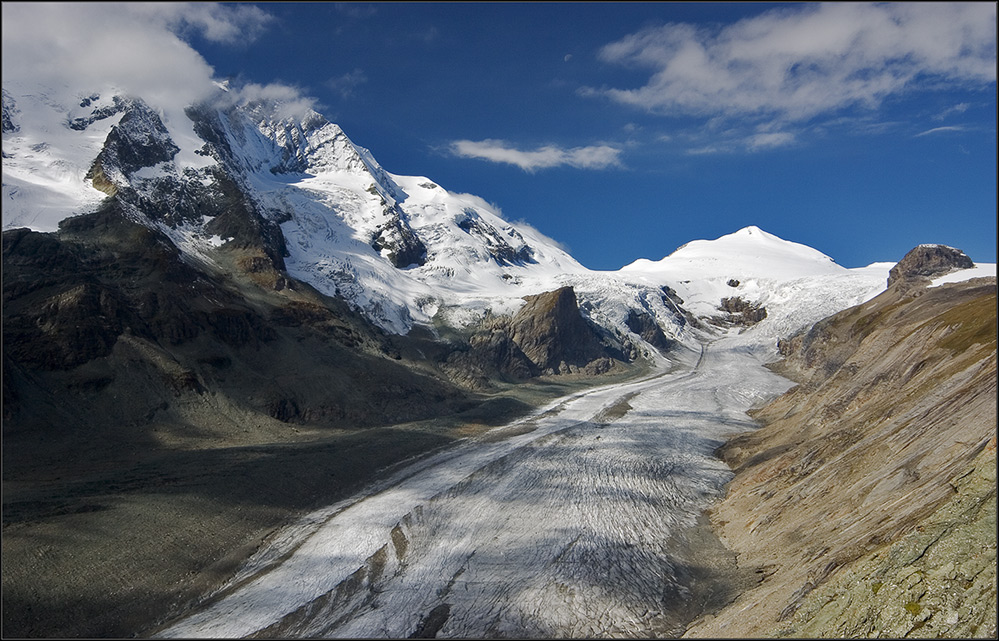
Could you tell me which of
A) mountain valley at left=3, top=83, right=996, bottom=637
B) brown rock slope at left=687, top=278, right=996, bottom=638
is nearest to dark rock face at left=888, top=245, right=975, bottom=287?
mountain valley at left=3, top=83, right=996, bottom=637

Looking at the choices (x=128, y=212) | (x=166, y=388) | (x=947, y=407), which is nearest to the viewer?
(x=947, y=407)

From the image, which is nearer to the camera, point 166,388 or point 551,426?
point 166,388

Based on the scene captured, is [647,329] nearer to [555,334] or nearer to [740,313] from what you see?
[555,334]

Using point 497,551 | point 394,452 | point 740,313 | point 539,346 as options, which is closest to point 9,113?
point 394,452

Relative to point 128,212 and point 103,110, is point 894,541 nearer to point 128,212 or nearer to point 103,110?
point 128,212

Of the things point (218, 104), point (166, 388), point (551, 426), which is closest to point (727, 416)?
point (551, 426)
